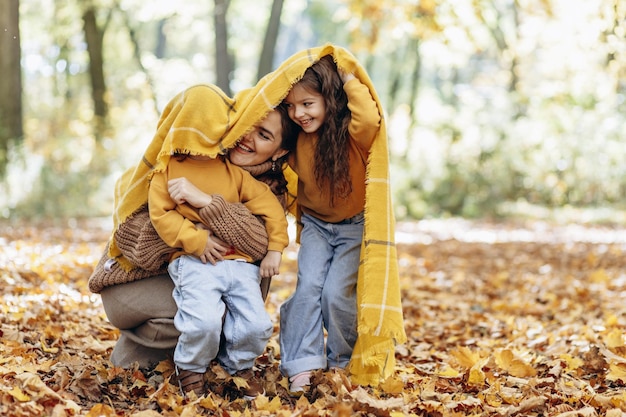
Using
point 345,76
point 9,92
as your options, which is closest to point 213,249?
point 345,76

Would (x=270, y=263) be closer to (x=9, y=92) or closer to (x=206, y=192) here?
(x=206, y=192)

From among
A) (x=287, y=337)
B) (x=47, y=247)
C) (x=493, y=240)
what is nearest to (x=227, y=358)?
(x=287, y=337)

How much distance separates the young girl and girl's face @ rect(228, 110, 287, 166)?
97 mm

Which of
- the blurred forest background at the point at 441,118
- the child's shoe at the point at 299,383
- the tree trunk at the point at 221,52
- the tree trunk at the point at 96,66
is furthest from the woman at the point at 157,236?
the tree trunk at the point at 96,66

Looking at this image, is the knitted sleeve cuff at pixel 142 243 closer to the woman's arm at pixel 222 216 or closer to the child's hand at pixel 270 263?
the woman's arm at pixel 222 216

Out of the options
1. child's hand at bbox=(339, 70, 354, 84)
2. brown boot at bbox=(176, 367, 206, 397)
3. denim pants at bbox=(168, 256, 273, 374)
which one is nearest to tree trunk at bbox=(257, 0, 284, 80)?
child's hand at bbox=(339, 70, 354, 84)

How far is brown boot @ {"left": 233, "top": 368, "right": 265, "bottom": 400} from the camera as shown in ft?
10.8

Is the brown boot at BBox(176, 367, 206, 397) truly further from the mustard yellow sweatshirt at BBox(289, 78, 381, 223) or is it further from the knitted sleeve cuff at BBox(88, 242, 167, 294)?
the mustard yellow sweatshirt at BBox(289, 78, 381, 223)

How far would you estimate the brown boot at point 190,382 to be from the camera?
10.6 feet

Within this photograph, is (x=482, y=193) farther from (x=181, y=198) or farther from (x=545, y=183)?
(x=181, y=198)

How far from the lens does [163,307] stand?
3381 millimetres

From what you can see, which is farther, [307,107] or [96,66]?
[96,66]

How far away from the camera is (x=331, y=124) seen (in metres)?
3.36

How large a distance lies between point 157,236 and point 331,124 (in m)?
0.98
